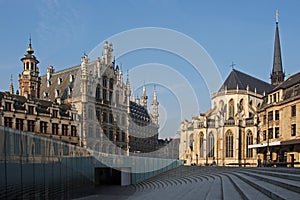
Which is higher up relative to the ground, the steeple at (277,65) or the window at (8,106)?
the steeple at (277,65)

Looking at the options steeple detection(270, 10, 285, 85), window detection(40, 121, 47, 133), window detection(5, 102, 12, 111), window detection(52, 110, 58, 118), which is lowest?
window detection(40, 121, 47, 133)

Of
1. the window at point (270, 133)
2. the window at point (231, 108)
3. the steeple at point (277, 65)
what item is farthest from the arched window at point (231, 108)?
the window at point (270, 133)

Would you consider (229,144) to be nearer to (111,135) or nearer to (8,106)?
(111,135)

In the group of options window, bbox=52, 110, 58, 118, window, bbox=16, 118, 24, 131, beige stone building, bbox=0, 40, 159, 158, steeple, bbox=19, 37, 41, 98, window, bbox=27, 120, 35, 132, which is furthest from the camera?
steeple, bbox=19, 37, 41, 98

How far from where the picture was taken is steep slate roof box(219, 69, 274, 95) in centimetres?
8612

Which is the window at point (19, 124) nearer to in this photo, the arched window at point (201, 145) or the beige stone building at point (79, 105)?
the beige stone building at point (79, 105)

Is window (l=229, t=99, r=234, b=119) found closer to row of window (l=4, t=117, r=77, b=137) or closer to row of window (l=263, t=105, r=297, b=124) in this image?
row of window (l=263, t=105, r=297, b=124)

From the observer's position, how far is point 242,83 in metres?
87.0

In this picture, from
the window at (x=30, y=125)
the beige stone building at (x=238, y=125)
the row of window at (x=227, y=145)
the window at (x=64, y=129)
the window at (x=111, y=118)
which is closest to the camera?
the beige stone building at (x=238, y=125)

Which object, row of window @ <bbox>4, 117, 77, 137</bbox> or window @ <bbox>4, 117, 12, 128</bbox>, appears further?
row of window @ <bbox>4, 117, 77, 137</bbox>

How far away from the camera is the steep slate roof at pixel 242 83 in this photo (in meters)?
86.1

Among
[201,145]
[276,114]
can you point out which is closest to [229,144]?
[201,145]

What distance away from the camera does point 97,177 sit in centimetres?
Result: 5453

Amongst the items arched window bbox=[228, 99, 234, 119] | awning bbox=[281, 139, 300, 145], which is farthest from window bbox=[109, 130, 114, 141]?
awning bbox=[281, 139, 300, 145]
